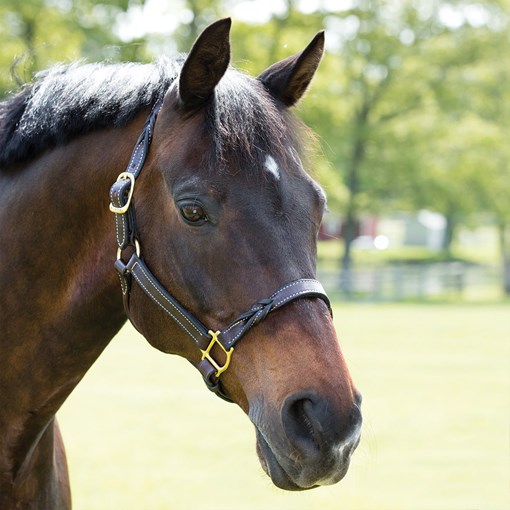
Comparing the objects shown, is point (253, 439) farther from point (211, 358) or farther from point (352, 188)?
point (352, 188)

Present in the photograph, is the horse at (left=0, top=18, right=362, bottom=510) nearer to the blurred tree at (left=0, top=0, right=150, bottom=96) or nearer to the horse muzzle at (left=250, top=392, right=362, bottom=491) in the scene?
the horse muzzle at (left=250, top=392, right=362, bottom=491)

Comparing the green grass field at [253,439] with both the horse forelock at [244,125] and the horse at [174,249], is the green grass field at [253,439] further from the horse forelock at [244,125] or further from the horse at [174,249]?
Result: the horse forelock at [244,125]

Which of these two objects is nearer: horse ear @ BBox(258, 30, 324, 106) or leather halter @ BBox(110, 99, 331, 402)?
leather halter @ BBox(110, 99, 331, 402)

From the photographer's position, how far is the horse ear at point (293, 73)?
2.96 metres

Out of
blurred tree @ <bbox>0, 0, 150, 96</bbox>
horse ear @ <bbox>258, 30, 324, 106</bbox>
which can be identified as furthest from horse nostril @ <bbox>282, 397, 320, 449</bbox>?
blurred tree @ <bbox>0, 0, 150, 96</bbox>

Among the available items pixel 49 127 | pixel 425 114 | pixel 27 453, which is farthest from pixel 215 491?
pixel 425 114

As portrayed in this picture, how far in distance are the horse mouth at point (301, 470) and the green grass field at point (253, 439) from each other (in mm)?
295

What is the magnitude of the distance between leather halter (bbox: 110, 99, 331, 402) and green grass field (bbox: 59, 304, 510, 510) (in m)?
0.57

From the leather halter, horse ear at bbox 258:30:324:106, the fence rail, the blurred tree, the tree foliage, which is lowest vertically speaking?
the fence rail

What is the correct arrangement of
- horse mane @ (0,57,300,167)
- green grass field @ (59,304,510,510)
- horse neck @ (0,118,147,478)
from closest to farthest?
horse mane @ (0,57,300,167) → horse neck @ (0,118,147,478) → green grass field @ (59,304,510,510)

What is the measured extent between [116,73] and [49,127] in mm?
328

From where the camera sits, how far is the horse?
2418 mm

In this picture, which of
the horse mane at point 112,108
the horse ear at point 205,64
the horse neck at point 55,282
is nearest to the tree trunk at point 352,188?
the horse mane at point 112,108

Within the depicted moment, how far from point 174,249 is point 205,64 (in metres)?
0.65
